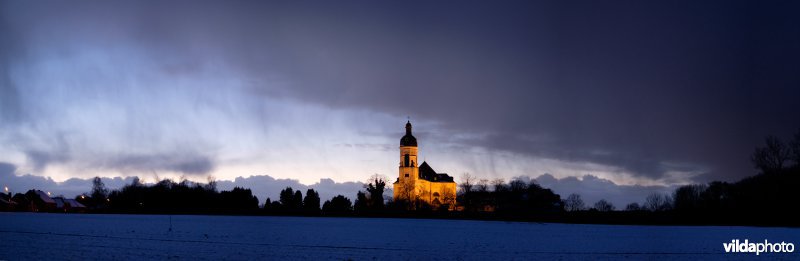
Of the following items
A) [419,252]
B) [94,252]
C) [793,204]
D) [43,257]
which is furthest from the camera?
[793,204]

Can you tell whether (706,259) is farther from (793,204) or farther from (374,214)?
(374,214)

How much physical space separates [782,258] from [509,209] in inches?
5542

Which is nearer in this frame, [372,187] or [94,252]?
[94,252]

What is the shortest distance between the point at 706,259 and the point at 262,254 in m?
32.5

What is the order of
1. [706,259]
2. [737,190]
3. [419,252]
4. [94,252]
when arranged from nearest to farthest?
[94,252], [706,259], [419,252], [737,190]

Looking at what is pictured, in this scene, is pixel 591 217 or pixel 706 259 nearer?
pixel 706 259

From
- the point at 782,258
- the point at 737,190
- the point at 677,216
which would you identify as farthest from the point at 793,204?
the point at 782,258

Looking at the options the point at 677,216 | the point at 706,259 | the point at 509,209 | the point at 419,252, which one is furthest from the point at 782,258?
the point at 509,209

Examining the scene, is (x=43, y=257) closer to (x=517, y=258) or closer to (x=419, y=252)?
(x=419, y=252)

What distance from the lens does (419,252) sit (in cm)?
5791

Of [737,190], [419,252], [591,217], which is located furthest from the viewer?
[591,217]

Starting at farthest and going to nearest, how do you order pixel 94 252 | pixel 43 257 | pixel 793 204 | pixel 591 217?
pixel 591 217 → pixel 793 204 → pixel 94 252 → pixel 43 257

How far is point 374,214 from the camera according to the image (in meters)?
193

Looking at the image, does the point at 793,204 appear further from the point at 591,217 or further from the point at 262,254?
the point at 262,254
